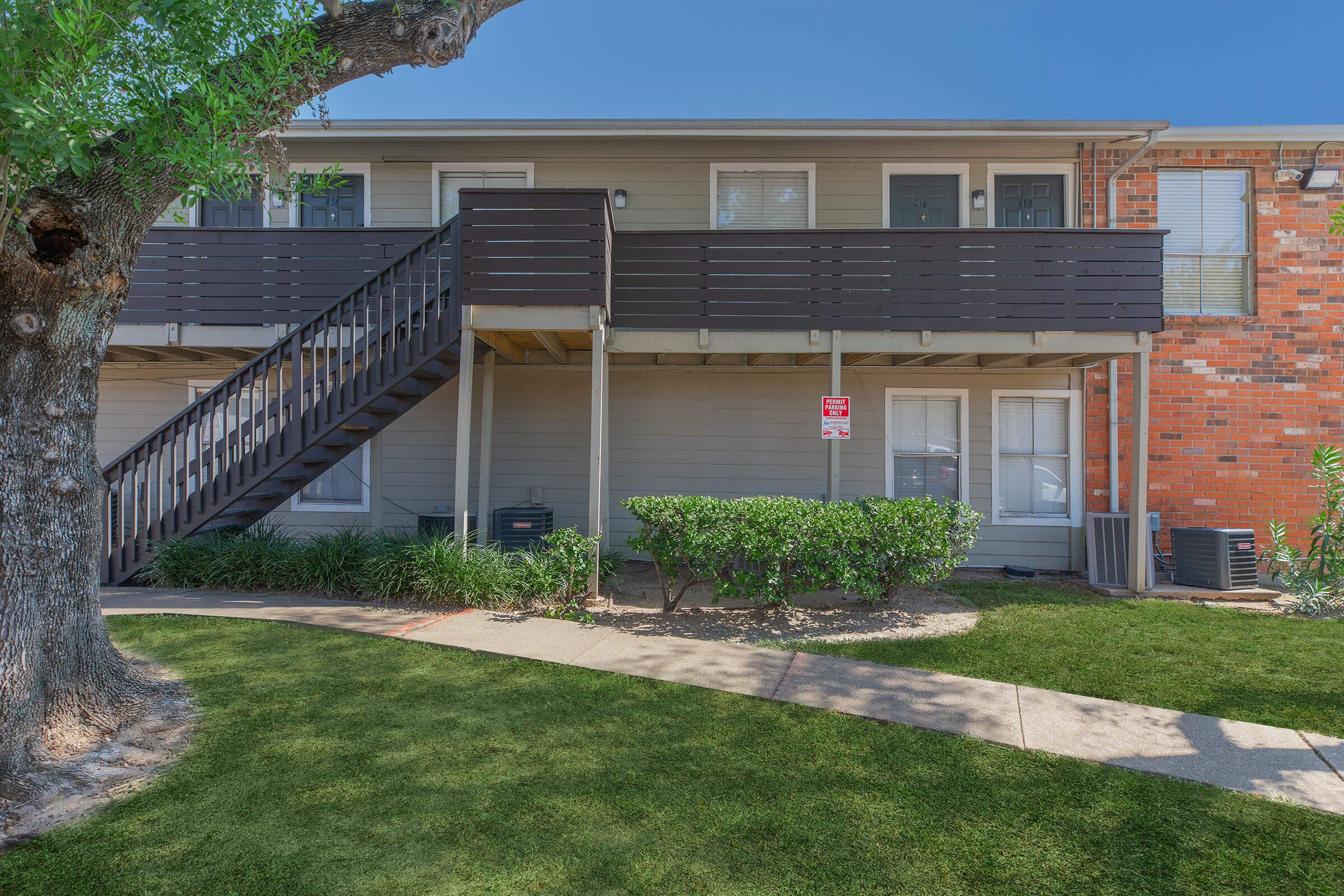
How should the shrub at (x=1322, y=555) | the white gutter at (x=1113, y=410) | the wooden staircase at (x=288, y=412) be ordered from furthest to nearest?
1. the white gutter at (x=1113, y=410)
2. the shrub at (x=1322, y=555)
3. the wooden staircase at (x=288, y=412)

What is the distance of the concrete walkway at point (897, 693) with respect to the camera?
148 inches

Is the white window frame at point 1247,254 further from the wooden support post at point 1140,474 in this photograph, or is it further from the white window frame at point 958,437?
the white window frame at point 958,437

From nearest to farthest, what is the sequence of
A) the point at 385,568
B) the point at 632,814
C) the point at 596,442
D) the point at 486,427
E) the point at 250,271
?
the point at 632,814 → the point at 385,568 → the point at 596,442 → the point at 250,271 → the point at 486,427

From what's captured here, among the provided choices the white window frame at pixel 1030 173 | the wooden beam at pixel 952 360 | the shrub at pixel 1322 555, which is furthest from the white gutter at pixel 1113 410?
the wooden beam at pixel 952 360

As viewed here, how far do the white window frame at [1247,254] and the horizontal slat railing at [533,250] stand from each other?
7.51m

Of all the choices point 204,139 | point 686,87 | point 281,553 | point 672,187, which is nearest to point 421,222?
point 672,187

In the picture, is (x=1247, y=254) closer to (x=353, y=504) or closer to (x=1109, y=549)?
(x=1109, y=549)

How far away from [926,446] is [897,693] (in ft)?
18.5

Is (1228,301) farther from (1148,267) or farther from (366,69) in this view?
(366,69)

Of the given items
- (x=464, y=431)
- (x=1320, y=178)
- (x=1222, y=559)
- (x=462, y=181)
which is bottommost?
(x=1222, y=559)

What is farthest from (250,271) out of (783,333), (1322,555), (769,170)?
(1322,555)

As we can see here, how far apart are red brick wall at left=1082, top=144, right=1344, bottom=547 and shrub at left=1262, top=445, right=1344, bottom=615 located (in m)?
0.62

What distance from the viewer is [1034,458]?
9.60 meters

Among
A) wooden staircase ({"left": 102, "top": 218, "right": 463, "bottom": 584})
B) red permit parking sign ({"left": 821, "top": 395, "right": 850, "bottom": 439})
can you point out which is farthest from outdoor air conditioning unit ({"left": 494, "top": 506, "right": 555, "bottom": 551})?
red permit parking sign ({"left": 821, "top": 395, "right": 850, "bottom": 439})
